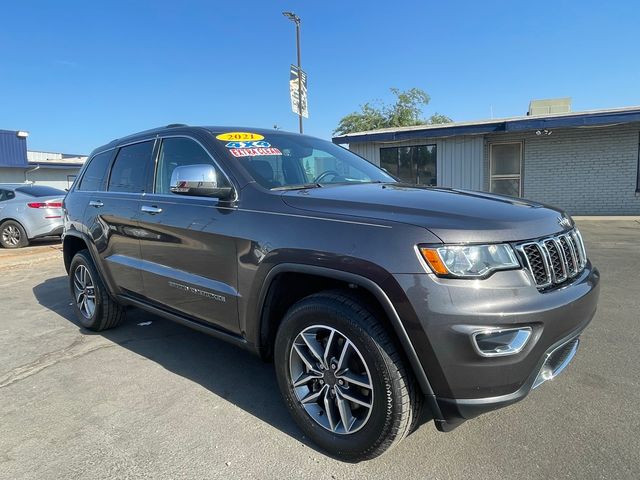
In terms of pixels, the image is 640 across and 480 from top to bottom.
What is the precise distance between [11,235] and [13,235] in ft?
0.15

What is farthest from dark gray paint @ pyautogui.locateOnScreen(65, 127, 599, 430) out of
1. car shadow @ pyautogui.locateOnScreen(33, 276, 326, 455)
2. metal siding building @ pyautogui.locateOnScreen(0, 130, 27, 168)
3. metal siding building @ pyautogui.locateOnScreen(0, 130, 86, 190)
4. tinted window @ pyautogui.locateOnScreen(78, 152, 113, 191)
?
metal siding building @ pyautogui.locateOnScreen(0, 130, 27, 168)

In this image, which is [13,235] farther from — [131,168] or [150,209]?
[150,209]

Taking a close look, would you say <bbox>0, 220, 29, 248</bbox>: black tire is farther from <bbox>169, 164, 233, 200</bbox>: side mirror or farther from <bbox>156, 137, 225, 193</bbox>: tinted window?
<bbox>169, 164, 233, 200</bbox>: side mirror

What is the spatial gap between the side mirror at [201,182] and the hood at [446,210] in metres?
0.44

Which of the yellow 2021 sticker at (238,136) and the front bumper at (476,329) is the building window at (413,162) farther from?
the front bumper at (476,329)

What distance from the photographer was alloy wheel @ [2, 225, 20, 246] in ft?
35.4

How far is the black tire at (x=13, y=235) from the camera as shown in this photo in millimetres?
10750

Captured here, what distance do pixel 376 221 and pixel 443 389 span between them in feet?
2.68

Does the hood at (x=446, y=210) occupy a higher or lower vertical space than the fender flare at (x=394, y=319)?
higher

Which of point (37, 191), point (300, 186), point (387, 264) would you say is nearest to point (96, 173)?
point (300, 186)

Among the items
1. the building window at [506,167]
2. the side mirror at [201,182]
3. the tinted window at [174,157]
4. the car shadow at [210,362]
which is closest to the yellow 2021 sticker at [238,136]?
the tinted window at [174,157]

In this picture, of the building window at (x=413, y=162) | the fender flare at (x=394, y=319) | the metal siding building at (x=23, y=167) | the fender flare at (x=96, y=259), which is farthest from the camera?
the metal siding building at (x=23, y=167)

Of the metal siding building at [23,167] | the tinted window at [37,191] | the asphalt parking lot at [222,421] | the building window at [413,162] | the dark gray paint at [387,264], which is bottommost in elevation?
the asphalt parking lot at [222,421]

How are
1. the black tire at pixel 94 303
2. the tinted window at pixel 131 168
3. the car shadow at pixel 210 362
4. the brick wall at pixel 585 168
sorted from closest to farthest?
the car shadow at pixel 210 362, the tinted window at pixel 131 168, the black tire at pixel 94 303, the brick wall at pixel 585 168
